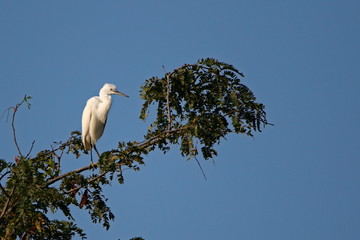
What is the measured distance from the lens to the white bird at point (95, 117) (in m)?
10.0

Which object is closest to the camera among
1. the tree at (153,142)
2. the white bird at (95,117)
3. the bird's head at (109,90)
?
the tree at (153,142)

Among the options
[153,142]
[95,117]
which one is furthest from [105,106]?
[153,142]

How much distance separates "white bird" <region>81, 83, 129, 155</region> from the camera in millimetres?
10000

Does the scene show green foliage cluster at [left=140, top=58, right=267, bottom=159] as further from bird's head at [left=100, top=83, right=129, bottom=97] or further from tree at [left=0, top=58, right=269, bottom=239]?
bird's head at [left=100, top=83, right=129, bottom=97]

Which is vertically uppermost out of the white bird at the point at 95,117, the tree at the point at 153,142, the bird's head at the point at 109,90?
the bird's head at the point at 109,90

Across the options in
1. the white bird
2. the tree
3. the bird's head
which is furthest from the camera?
the bird's head

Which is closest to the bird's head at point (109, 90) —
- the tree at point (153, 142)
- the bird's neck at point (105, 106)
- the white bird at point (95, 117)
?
the white bird at point (95, 117)

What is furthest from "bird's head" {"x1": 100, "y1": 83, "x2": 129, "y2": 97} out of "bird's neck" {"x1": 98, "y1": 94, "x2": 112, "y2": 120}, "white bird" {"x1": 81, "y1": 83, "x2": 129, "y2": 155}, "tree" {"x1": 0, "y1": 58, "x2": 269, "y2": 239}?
"tree" {"x1": 0, "y1": 58, "x2": 269, "y2": 239}

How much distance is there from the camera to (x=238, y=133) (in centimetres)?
566

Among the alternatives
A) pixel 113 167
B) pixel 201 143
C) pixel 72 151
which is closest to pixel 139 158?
pixel 113 167

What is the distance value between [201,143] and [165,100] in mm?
706

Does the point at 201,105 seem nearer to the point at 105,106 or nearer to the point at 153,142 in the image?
the point at 153,142

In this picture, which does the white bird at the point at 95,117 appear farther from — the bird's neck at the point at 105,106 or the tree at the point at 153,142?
the tree at the point at 153,142

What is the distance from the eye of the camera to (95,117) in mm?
10016
